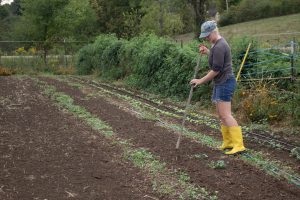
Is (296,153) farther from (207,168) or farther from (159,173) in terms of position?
A: (159,173)

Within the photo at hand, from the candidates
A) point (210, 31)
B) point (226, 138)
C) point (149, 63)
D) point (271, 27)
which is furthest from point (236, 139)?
point (271, 27)

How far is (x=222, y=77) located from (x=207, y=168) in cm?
149

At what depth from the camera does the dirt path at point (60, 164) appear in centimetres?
508

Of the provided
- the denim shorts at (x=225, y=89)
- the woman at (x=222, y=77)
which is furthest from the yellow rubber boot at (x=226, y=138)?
the denim shorts at (x=225, y=89)

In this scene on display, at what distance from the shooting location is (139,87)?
15945 mm

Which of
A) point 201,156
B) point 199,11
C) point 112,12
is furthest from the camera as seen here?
point 112,12

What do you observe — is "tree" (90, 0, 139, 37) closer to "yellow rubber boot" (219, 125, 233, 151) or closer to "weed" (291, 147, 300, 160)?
"yellow rubber boot" (219, 125, 233, 151)

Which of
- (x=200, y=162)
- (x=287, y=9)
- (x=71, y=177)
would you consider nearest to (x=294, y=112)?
(x=200, y=162)

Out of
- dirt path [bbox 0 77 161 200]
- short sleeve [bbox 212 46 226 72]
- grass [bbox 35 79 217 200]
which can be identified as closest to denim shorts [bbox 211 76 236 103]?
short sleeve [bbox 212 46 226 72]

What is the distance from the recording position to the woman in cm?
637

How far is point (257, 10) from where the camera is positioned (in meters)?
46.3

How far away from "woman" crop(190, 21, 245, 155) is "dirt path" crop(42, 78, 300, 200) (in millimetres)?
415

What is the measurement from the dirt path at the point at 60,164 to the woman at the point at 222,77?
1763mm

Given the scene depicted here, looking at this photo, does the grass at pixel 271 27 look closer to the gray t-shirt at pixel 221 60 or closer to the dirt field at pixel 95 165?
the dirt field at pixel 95 165
